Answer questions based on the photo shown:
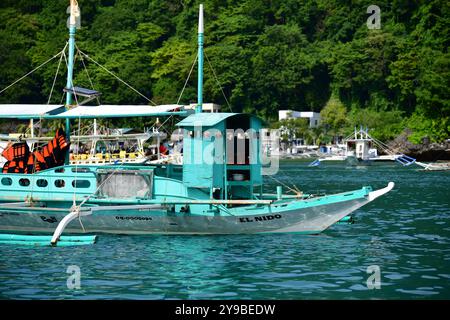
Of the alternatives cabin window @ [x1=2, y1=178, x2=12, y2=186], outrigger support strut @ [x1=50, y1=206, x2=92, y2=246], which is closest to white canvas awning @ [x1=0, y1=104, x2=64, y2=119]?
cabin window @ [x1=2, y1=178, x2=12, y2=186]

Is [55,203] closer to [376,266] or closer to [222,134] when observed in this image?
[222,134]

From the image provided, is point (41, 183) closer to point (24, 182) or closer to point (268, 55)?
point (24, 182)

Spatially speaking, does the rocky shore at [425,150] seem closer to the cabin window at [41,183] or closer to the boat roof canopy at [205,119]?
the boat roof canopy at [205,119]

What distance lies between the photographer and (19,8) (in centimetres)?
15050

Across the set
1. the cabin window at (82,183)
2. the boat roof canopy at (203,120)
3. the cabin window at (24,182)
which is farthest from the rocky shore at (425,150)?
the cabin window at (24,182)

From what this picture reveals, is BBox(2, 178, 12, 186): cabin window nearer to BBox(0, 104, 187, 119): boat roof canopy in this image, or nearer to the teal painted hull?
the teal painted hull

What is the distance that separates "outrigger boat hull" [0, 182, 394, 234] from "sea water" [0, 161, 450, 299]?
1.42 ft

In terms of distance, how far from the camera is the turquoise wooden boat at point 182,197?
27422mm

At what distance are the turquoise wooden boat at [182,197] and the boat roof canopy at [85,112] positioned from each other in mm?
77

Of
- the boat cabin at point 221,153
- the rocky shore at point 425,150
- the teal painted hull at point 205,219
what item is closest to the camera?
the teal painted hull at point 205,219

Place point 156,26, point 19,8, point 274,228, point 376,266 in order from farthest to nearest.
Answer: point 19,8 < point 156,26 < point 274,228 < point 376,266

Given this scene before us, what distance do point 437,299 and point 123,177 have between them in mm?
13873

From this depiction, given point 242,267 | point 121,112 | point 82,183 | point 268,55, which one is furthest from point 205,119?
point 268,55

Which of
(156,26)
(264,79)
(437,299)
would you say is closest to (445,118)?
(264,79)
